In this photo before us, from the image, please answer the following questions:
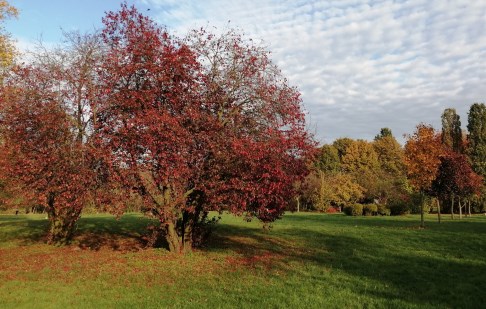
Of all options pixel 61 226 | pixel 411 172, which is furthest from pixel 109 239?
pixel 411 172

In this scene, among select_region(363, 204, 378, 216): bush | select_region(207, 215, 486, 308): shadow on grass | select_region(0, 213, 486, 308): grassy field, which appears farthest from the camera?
select_region(363, 204, 378, 216): bush

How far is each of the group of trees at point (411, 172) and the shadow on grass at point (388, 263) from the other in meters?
7.25

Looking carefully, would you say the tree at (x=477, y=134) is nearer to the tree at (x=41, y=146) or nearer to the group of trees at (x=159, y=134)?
the group of trees at (x=159, y=134)

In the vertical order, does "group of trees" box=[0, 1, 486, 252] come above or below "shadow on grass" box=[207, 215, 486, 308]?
above

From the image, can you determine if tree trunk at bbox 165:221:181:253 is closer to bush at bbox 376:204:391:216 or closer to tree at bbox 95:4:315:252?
tree at bbox 95:4:315:252

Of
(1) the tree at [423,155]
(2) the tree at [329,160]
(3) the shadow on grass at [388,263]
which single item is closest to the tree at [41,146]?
(3) the shadow on grass at [388,263]

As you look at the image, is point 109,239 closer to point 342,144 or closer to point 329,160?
point 329,160

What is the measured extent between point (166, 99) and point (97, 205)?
4.68 metres

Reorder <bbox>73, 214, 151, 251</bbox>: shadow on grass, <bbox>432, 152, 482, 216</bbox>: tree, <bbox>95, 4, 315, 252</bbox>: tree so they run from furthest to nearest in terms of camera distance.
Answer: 1. <bbox>432, 152, 482, 216</bbox>: tree
2. <bbox>73, 214, 151, 251</bbox>: shadow on grass
3. <bbox>95, 4, 315, 252</bbox>: tree

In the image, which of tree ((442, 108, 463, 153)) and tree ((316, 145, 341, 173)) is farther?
tree ((316, 145, 341, 173))

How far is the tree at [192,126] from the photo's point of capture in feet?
45.6

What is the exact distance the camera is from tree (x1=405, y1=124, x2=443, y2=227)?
26.5 m

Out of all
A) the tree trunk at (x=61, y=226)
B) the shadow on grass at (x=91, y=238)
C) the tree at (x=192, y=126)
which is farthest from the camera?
the tree trunk at (x=61, y=226)

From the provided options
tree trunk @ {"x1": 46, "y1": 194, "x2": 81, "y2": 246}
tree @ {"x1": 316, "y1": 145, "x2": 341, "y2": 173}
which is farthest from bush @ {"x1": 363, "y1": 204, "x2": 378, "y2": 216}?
tree trunk @ {"x1": 46, "y1": 194, "x2": 81, "y2": 246}
